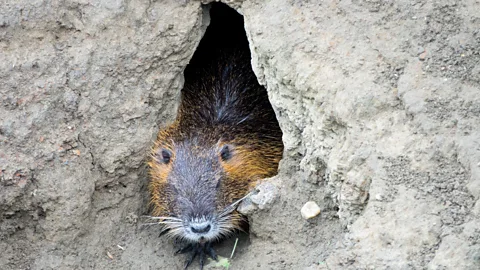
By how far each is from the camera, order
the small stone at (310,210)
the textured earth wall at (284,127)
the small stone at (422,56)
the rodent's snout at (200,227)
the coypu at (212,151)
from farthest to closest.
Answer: the coypu at (212,151), the rodent's snout at (200,227), the small stone at (310,210), the small stone at (422,56), the textured earth wall at (284,127)

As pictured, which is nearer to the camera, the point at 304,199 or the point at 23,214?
the point at 304,199

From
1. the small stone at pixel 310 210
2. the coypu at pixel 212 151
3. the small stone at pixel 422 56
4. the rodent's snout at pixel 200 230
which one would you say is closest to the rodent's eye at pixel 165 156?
the coypu at pixel 212 151

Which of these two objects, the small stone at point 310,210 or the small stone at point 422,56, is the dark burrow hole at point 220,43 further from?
the small stone at point 422,56

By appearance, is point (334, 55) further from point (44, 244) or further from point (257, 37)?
point (44, 244)

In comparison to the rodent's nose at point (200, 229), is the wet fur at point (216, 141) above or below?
above

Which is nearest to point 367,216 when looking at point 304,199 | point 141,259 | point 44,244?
point 304,199

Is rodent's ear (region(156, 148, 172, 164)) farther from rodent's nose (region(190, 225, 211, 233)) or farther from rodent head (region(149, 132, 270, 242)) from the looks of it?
rodent's nose (region(190, 225, 211, 233))
